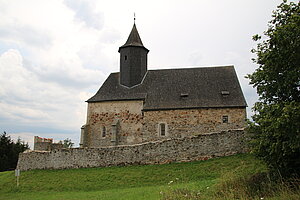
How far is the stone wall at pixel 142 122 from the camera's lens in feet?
81.1

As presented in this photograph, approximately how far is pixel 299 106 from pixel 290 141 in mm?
1248

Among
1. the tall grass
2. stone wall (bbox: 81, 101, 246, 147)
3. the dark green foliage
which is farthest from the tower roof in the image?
the tall grass

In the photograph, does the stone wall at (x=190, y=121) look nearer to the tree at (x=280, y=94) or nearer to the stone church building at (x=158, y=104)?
the stone church building at (x=158, y=104)

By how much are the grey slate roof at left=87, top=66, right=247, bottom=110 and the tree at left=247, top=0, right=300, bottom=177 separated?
519 inches

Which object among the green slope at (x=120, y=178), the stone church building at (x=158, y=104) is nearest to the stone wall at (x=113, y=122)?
the stone church building at (x=158, y=104)

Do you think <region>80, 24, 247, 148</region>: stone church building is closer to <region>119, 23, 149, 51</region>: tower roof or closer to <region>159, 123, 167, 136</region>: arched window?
<region>159, 123, 167, 136</region>: arched window

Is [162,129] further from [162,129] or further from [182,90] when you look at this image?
[182,90]

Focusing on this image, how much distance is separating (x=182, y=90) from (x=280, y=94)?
1595cm

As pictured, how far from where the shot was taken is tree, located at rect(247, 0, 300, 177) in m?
9.64

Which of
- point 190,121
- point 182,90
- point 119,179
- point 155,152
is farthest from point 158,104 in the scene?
point 119,179

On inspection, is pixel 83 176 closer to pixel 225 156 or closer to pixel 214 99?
pixel 225 156

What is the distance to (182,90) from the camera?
89.0 ft

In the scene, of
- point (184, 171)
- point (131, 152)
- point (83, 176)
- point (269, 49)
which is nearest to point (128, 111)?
point (131, 152)

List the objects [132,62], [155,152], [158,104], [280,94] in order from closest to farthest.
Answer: [280,94], [155,152], [158,104], [132,62]
